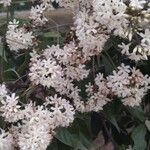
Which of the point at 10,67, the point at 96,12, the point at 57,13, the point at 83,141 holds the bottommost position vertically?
the point at 83,141

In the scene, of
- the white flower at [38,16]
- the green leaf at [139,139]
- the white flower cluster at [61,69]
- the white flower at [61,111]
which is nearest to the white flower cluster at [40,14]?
the white flower at [38,16]

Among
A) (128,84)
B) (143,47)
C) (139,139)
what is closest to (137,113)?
(139,139)

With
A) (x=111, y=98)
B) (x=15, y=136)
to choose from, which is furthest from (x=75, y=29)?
(x=15, y=136)

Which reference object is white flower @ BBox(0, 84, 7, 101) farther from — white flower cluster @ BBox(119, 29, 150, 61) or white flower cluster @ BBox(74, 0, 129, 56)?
white flower cluster @ BBox(119, 29, 150, 61)

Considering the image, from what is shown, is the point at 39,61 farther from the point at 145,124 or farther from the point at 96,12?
the point at 145,124

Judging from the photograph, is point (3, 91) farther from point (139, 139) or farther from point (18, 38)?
point (139, 139)
